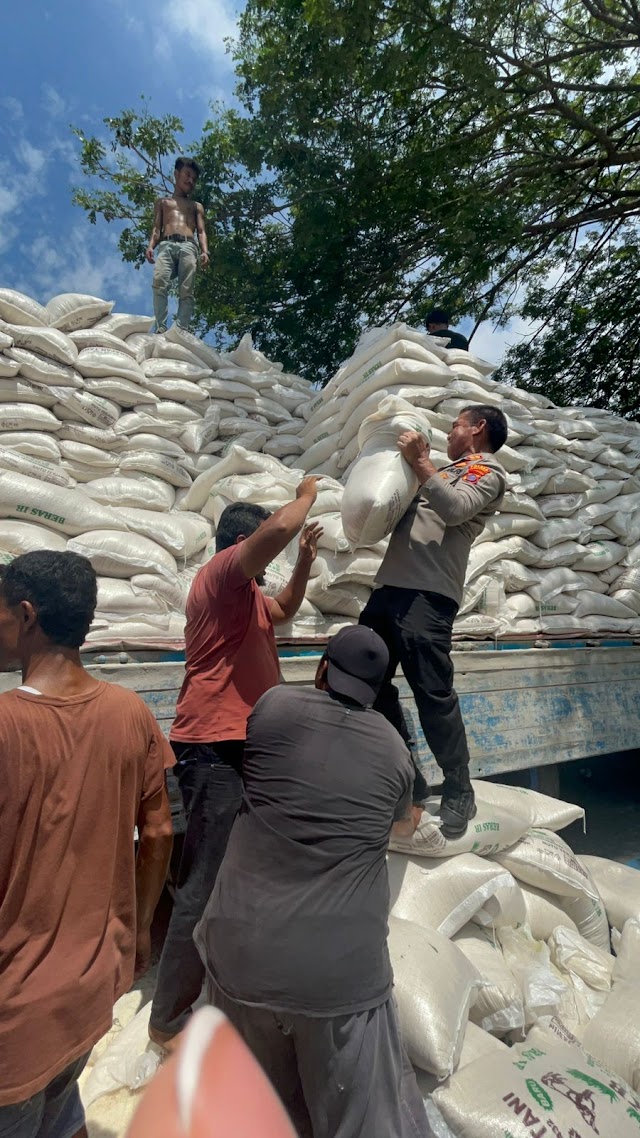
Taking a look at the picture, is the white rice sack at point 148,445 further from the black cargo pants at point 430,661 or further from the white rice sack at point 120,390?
the black cargo pants at point 430,661

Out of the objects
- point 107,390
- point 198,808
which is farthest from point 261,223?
point 198,808

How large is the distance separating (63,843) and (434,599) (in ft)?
4.09

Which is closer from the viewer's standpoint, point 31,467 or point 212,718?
point 212,718

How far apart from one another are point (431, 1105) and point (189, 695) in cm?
106

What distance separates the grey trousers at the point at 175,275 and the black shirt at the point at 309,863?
359cm

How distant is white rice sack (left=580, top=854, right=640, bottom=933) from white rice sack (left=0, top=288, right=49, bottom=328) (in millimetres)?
3379

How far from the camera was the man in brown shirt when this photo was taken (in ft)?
3.41

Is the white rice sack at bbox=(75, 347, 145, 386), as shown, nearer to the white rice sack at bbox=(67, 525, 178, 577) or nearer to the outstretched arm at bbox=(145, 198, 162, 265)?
the white rice sack at bbox=(67, 525, 178, 577)

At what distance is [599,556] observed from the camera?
363 cm

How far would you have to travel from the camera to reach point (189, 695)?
1664 mm

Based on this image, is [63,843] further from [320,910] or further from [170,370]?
[170,370]

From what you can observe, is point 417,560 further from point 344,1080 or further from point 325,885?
point 344,1080

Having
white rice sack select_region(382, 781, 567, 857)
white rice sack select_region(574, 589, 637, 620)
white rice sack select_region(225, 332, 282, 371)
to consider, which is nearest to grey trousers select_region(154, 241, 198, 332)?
white rice sack select_region(225, 332, 282, 371)

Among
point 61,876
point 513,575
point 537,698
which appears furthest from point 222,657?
point 513,575
